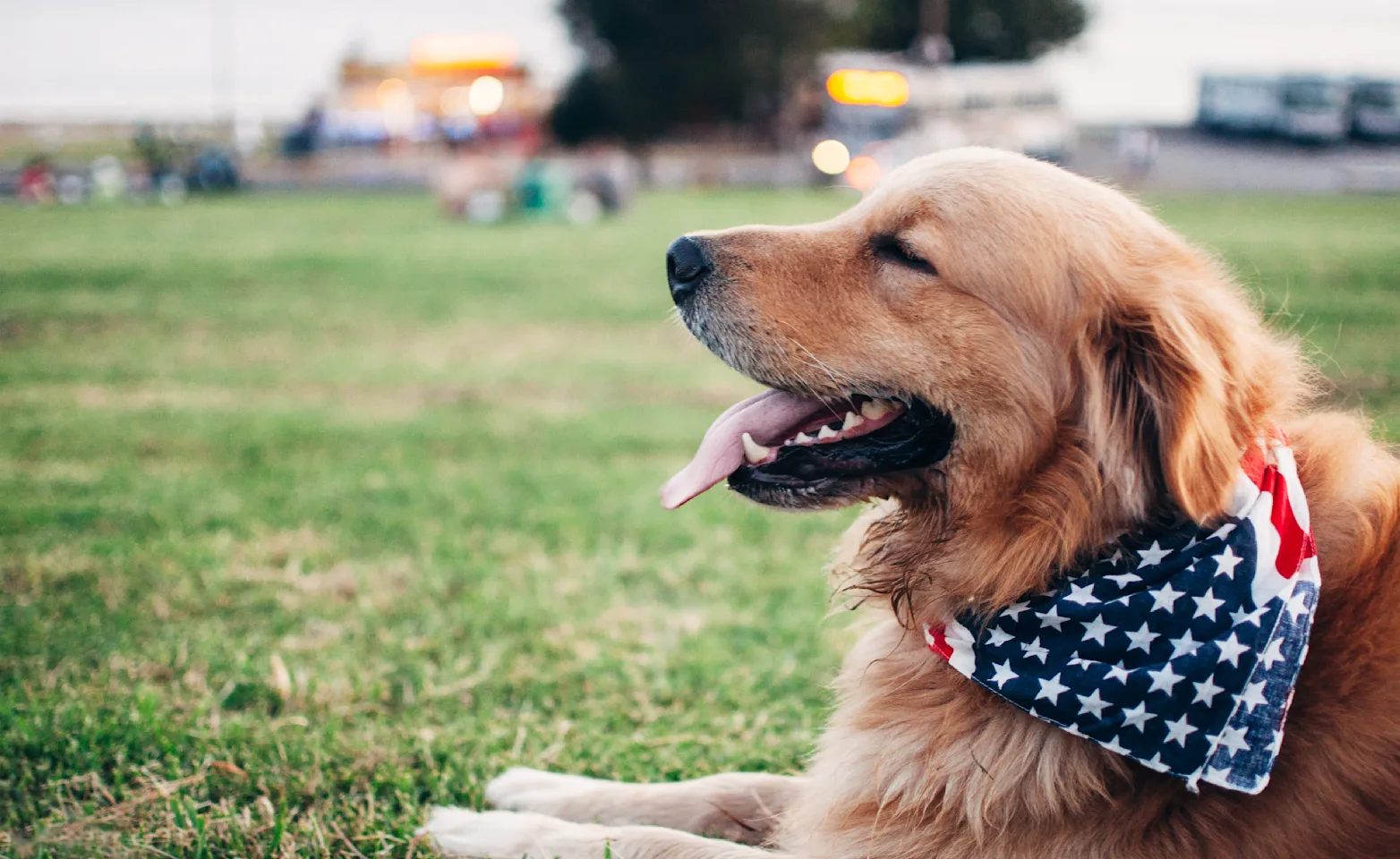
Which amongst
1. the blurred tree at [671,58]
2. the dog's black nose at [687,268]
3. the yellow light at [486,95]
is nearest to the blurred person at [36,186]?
the yellow light at [486,95]

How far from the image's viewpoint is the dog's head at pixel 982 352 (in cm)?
234

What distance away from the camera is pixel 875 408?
2828 millimetres

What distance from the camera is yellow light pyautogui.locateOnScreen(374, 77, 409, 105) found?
60719 mm

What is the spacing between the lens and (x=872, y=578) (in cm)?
274

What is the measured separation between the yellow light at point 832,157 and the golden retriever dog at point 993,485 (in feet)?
128

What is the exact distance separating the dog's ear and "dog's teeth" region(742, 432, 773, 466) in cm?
87

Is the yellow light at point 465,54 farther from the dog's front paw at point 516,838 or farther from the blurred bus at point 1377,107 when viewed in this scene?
the dog's front paw at point 516,838

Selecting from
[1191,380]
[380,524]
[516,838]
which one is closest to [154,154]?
[380,524]

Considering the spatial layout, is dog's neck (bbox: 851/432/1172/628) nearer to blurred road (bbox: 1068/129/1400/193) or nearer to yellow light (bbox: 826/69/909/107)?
blurred road (bbox: 1068/129/1400/193)

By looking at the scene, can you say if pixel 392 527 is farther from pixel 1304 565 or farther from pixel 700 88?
pixel 700 88

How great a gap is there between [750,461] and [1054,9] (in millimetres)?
66190

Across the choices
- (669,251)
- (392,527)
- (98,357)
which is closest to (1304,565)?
(669,251)

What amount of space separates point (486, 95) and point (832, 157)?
18.0 meters

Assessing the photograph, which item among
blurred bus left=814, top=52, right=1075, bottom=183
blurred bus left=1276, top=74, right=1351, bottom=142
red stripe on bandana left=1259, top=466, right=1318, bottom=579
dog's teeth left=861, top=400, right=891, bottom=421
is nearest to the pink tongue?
dog's teeth left=861, top=400, right=891, bottom=421
